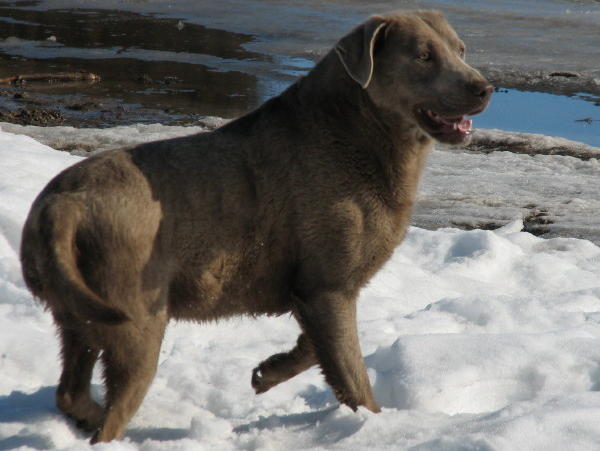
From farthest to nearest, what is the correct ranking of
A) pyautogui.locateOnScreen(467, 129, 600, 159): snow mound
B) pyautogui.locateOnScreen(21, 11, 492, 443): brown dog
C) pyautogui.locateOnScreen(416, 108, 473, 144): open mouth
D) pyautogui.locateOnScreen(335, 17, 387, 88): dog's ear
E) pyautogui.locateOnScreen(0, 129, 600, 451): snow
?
pyautogui.locateOnScreen(467, 129, 600, 159): snow mound → pyautogui.locateOnScreen(416, 108, 473, 144): open mouth → pyautogui.locateOnScreen(335, 17, 387, 88): dog's ear → pyautogui.locateOnScreen(0, 129, 600, 451): snow → pyautogui.locateOnScreen(21, 11, 492, 443): brown dog

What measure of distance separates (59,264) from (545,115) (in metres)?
11.0

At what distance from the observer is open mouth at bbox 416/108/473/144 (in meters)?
4.26

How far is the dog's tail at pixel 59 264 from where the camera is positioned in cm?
336

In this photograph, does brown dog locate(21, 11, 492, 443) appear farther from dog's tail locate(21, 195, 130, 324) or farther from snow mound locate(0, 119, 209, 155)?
snow mound locate(0, 119, 209, 155)

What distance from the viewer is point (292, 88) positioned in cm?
446

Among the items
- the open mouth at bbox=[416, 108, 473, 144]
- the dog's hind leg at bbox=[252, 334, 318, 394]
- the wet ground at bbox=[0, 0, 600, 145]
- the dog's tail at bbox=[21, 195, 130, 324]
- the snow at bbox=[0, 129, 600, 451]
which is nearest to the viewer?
the dog's tail at bbox=[21, 195, 130, 324]

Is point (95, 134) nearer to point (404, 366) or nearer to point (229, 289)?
point (404, 366)

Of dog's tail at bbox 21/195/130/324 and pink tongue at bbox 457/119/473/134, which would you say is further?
pink tongue at bbox 457/119/473/134

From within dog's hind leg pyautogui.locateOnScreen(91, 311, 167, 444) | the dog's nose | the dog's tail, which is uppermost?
the dog's nose

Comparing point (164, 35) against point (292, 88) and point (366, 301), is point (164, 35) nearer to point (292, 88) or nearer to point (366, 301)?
point (366, 301)

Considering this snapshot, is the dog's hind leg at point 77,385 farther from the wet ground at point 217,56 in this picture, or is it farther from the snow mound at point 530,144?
the wet ground at point 217,56

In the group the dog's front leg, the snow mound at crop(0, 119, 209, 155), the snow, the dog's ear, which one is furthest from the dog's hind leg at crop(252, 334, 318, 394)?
the snow mound at crop(0, 119, 209, 155)

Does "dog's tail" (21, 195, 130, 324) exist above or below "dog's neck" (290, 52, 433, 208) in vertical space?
below

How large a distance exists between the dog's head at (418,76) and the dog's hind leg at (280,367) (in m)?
1.23
